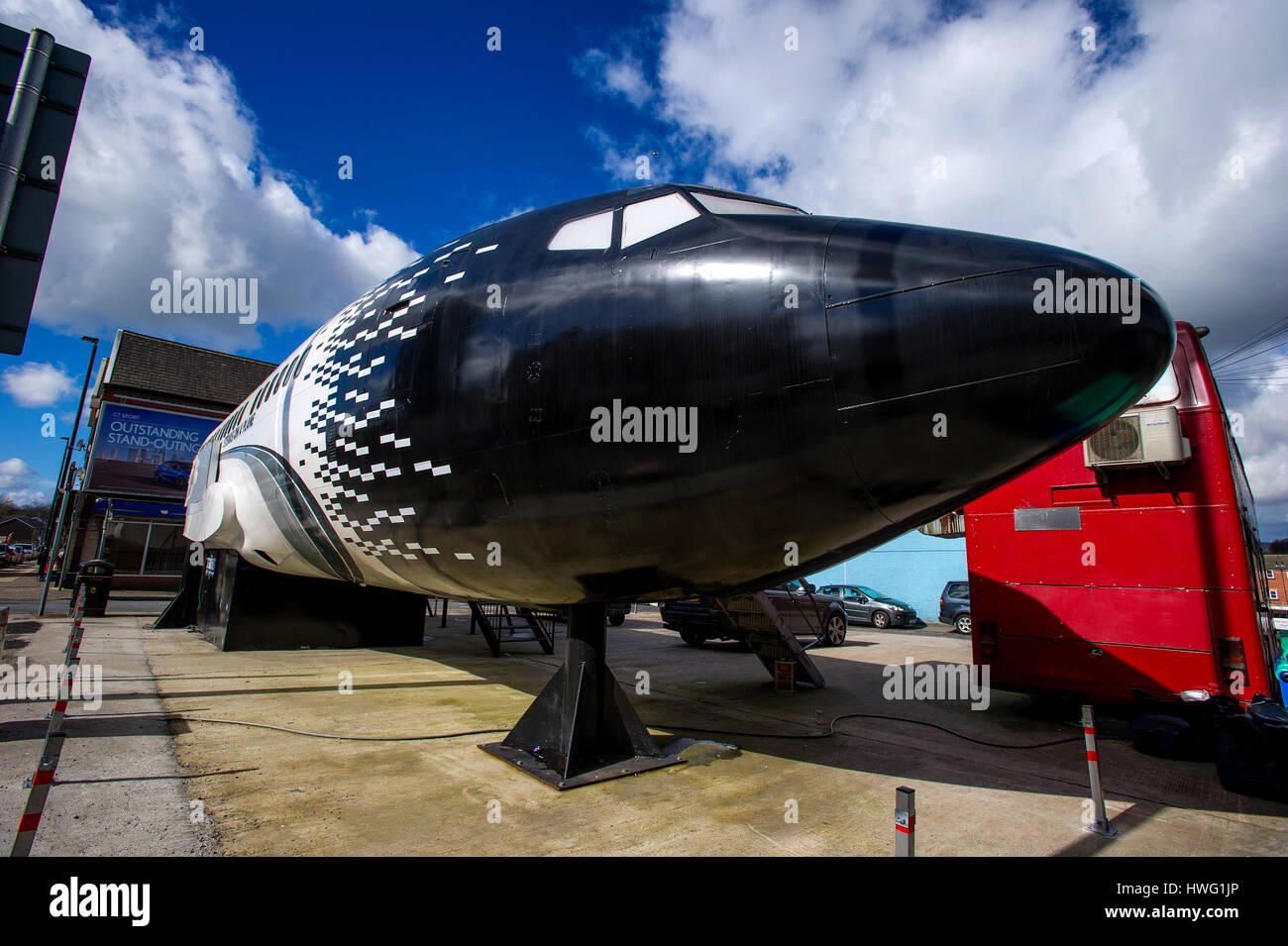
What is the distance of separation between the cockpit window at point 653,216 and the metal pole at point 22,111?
12.9 ft

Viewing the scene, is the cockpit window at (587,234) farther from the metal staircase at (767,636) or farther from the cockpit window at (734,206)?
the metal staircase at (767,636)

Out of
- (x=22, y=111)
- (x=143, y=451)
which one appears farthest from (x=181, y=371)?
(x=22, y=111)

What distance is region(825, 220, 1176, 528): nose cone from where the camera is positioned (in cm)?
264

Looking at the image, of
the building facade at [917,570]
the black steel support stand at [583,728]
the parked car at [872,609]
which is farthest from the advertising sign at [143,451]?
the building facade at [917,570]

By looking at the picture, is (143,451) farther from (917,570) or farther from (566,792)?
(917,570)

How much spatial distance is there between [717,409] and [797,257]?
833 mm

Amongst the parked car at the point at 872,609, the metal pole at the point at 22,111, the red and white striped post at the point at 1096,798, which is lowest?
the parked car at the point at 872,609

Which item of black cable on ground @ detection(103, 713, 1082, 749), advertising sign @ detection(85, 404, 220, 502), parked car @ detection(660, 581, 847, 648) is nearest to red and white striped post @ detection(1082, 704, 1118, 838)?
black cable on ground @ detection(103, 713, 1082, 749)

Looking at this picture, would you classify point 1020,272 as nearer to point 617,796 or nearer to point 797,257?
point 797,257

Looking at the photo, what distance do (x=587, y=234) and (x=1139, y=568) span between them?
6291 mm

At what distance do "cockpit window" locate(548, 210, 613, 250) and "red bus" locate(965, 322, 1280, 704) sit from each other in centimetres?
452

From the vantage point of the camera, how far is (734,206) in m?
3.70

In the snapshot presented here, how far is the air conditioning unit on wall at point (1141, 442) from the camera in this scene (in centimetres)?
591
